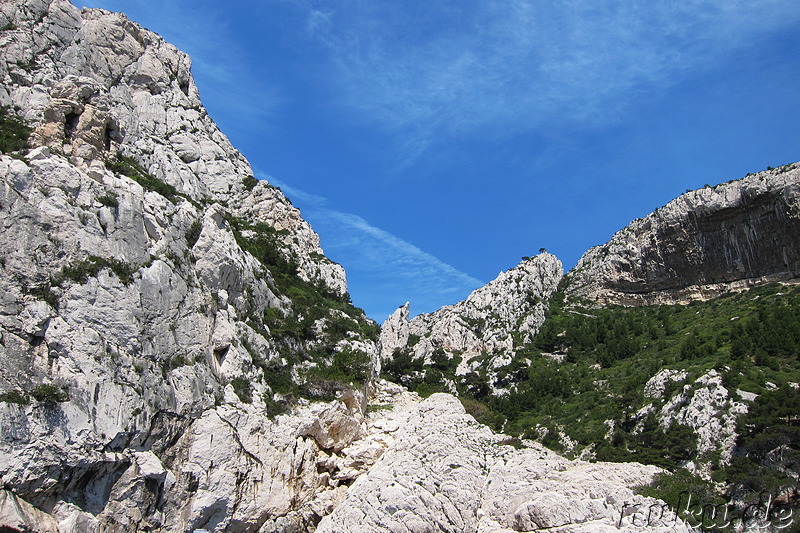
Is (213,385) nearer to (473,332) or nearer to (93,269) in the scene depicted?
(93,269)

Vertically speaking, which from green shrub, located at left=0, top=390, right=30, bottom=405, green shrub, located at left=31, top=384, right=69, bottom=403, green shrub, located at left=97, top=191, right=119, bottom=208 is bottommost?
green shrub, located at left=0, top=390, right=30, bottom=405

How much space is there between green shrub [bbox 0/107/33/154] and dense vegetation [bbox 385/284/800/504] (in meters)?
36.2

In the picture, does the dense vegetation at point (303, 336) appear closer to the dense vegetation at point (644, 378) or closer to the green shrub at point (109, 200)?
the green shrub at point (109, 200)

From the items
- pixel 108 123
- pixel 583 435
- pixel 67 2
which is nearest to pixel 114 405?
pixel 108 123

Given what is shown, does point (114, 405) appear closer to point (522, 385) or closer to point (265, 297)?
point (265, 297)

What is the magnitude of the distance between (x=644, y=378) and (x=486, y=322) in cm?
2582

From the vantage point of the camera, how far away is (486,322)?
73188 mm

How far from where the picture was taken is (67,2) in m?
55.2

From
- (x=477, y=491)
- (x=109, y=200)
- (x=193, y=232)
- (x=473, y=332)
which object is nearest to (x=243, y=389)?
(x=193, y=232)

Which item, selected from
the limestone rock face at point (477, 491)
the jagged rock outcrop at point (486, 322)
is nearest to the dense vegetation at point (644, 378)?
the jagged rock outcrop at point (486, 322)

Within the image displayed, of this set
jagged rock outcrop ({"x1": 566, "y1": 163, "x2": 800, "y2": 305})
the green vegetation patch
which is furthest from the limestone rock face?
jagged rock outcrop ({"x1": 566, "y1": 163, "x2": 800, "y2": 305})

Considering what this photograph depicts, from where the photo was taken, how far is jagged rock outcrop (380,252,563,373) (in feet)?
226

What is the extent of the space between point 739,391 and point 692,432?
15.1ft

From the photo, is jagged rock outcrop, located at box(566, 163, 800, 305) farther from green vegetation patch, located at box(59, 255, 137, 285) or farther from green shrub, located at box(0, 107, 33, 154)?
green shrub, located at box(0, 107, 33, 154)
